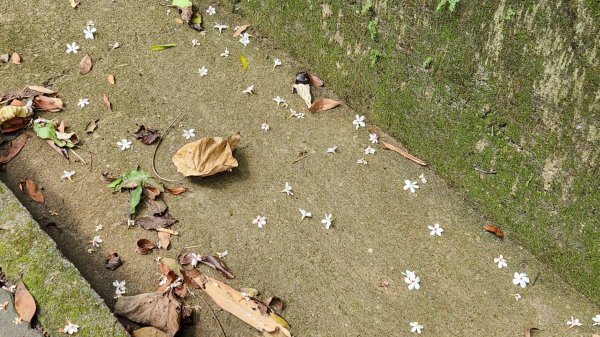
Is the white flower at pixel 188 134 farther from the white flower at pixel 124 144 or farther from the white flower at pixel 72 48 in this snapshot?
the white flower at pixel 72 48

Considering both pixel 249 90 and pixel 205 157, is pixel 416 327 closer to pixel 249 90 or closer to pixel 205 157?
pixel 205 157

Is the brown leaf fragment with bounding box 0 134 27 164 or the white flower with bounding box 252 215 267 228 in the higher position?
the brown leaf fragment with bounding box 0 134 27 164

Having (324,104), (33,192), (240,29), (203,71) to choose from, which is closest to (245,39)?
(240,29)

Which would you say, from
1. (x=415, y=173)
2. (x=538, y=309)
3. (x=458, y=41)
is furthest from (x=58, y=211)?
(x=538, y=309)

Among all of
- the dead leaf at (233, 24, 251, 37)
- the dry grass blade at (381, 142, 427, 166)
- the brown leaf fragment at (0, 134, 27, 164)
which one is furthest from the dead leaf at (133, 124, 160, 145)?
the dry grass blade at (381, 142, 427, 166)

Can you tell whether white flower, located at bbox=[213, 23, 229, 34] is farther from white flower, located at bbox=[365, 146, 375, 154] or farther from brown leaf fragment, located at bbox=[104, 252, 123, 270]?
brown leaf fragment, located at bbox=[104, 252, 123, 270]

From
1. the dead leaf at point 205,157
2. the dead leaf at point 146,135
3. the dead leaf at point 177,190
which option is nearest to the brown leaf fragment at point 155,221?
the dead leaf at point 177,190
